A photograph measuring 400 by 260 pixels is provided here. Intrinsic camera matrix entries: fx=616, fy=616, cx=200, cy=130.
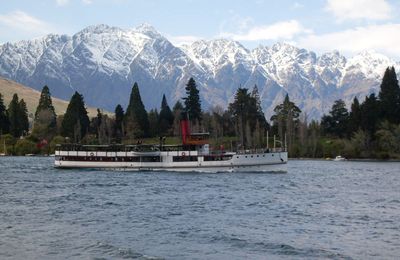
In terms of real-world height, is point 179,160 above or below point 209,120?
below

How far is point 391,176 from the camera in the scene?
96562 millimetres

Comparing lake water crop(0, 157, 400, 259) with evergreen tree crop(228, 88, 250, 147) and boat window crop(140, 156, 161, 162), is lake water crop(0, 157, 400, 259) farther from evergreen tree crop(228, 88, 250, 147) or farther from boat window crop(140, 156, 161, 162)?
evergreen tree crop(228, 88, 250, 147)

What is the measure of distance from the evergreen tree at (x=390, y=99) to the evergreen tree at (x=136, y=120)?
7101 centimetres

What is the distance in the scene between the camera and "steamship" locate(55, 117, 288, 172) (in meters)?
102

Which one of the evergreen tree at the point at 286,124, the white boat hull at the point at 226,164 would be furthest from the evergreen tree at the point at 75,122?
the white boat hull at the point at 226,164

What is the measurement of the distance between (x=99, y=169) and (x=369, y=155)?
78.6m

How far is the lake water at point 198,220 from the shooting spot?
3569 centimetres

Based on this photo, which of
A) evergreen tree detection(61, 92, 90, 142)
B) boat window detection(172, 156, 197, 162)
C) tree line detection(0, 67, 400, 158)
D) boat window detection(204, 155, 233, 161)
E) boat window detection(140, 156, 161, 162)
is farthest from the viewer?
evergreen tree detection(61, 92, 90, 142)

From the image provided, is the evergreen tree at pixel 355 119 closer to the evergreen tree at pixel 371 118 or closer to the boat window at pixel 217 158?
the evergreen tree at pixel 371 118

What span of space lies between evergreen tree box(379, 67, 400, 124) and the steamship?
210ft

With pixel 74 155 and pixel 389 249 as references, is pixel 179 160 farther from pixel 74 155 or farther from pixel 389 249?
pixel 389 249

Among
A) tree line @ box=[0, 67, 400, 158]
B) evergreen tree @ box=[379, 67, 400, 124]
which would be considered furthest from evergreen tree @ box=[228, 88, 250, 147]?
evergreen tree @ box=[379, 67, 400, 124]

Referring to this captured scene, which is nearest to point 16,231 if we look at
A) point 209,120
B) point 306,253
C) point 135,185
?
point 306,253

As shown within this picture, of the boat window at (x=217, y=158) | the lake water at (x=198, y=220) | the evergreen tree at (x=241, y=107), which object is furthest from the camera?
the evergreen tree at (x=241, y=107)
